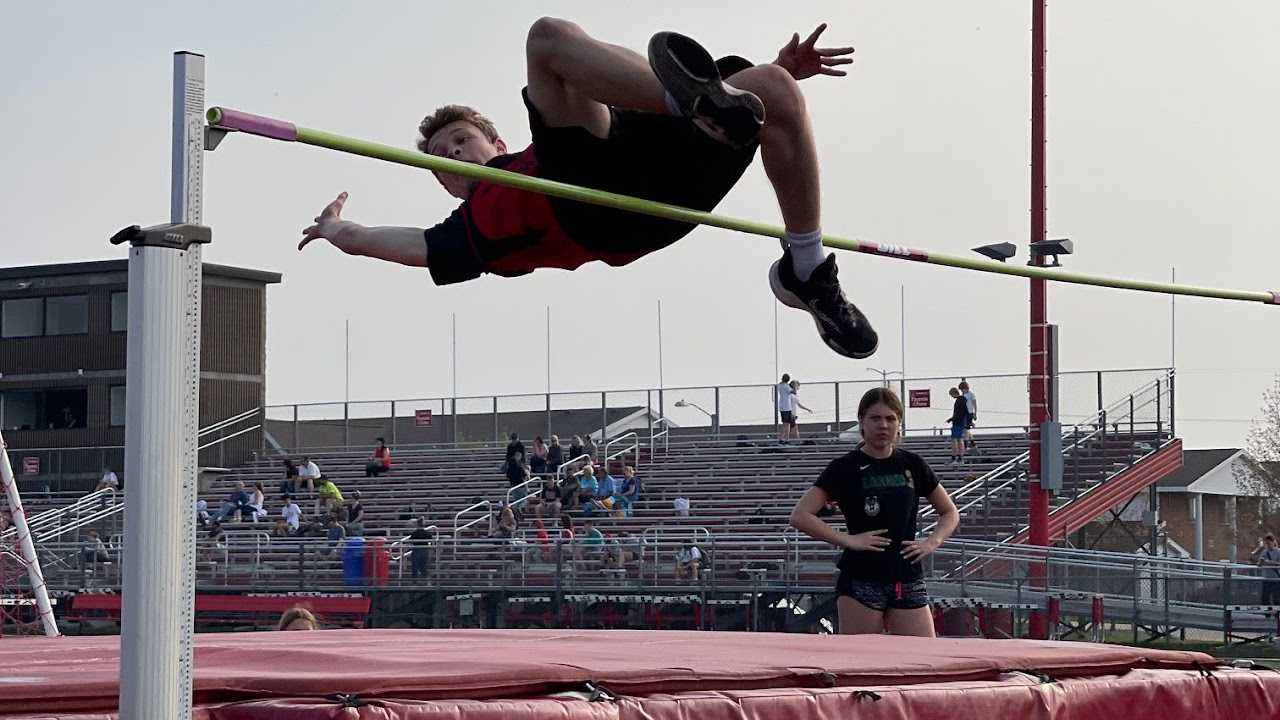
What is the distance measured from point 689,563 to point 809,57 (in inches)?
395

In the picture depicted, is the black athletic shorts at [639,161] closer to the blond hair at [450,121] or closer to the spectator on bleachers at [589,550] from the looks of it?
the blond hair at [450,121]

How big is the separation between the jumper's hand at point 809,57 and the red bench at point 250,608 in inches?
456

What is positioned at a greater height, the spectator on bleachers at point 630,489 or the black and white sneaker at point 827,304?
the black and white sneaker at point 827,304

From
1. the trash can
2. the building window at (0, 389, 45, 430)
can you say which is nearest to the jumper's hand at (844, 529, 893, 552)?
the trash can

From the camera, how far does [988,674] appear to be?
4273 mm

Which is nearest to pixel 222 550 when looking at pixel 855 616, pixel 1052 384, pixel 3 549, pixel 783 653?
pixel 3 549

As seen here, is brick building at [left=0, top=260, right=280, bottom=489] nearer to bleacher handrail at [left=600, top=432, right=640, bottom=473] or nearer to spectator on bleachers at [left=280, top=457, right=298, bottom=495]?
spectator on bleachers at [left=280, top=457, right=298, bottom=495]

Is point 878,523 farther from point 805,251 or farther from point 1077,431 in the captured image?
point 1077,431

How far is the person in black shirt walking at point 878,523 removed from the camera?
5.57 m

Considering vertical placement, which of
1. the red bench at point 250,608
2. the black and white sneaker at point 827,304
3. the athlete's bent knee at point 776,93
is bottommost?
the red bench at point 250,608

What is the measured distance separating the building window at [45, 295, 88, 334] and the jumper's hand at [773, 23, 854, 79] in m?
29.0

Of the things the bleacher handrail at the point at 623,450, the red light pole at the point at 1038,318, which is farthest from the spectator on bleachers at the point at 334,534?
the red light pole at the point at 1038,318

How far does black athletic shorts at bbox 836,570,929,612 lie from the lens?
5.61 metres

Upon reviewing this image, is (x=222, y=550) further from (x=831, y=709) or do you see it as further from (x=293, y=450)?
(x=831, y=709)
